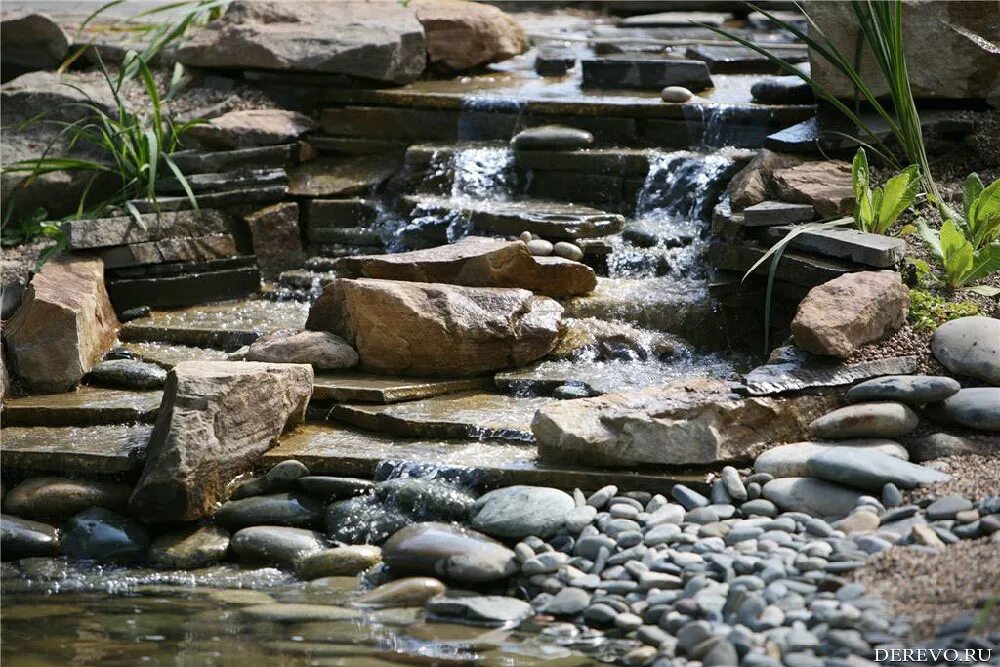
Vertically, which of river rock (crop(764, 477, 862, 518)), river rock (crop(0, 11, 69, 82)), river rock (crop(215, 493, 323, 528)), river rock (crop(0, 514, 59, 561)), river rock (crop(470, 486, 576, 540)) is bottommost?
river rock (crop(0, 514, 59, 561))

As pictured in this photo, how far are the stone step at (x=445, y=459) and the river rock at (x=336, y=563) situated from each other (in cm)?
41

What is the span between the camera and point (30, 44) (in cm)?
773

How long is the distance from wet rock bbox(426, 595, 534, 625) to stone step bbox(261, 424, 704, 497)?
62cm

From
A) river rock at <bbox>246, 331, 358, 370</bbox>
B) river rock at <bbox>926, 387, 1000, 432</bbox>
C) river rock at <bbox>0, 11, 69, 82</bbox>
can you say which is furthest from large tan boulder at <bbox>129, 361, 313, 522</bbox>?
Answer: river rock at <bbox>0, 11, 69, 82</bbox>

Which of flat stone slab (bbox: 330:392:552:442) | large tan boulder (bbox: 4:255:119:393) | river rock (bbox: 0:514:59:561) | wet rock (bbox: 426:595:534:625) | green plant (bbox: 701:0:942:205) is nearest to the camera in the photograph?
wet rock (bbox: 426:595:534:625)

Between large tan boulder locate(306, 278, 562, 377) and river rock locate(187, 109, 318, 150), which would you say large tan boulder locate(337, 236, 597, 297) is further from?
river rock locate(187, 109, 318, 150)

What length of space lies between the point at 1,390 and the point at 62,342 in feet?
1.04

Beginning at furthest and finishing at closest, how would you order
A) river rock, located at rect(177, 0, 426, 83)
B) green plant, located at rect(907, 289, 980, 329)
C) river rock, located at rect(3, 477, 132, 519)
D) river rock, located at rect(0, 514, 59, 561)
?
river rock, located at rect(177, 0, 426, 83) < green plant, located at rect(907, 289, 980, 329) < river rock, located at rect(3, 477, 132, 519) < river rock, located at rect(0, 514, 59, 561)

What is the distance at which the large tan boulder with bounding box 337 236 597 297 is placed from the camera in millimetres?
5484

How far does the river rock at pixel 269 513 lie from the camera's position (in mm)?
4367

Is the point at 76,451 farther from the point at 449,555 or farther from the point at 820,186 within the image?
the point at 820,186

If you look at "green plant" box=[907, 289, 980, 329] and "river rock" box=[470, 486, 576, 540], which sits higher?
"green plant" box=[907, 289, 980, 329]

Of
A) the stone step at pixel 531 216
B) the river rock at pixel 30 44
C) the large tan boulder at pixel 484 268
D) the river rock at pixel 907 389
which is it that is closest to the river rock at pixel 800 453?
the river rock at pixel 907 389

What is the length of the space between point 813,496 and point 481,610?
1155mm
